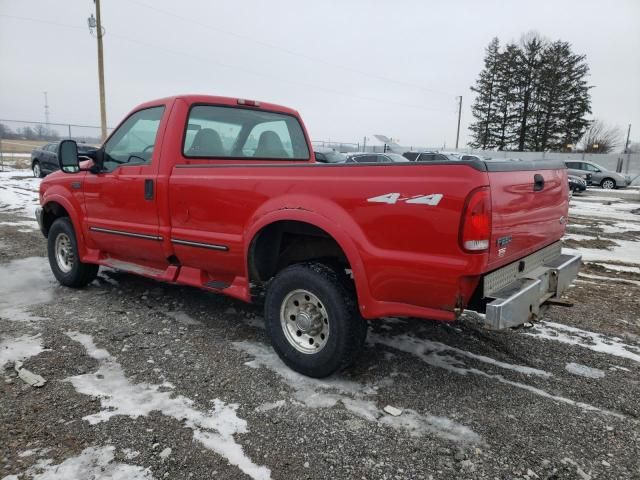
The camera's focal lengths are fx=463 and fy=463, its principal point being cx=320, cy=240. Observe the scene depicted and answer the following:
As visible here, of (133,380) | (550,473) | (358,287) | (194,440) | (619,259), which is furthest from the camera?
(619,259)

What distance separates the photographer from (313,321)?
3.23 metres

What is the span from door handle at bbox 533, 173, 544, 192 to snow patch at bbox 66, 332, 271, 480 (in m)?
2.34

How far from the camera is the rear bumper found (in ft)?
8.34

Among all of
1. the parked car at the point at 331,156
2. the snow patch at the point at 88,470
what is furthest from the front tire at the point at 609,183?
the snow patch at the point at 88,470

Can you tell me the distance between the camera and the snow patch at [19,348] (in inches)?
135

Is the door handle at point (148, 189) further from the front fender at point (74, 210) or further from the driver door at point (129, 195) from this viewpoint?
the front fender at point (74, 210)

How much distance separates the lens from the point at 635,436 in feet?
8.71

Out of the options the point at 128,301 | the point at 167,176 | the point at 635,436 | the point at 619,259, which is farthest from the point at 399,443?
the point at 619,259

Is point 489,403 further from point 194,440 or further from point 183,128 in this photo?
point 183,128

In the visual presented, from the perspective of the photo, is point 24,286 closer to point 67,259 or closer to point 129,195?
point 67,259

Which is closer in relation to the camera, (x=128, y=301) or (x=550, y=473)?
(x=550, y=473)

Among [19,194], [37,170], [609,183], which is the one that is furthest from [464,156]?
[609,183]

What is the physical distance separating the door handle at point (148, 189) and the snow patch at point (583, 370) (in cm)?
363

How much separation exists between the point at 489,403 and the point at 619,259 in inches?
226
